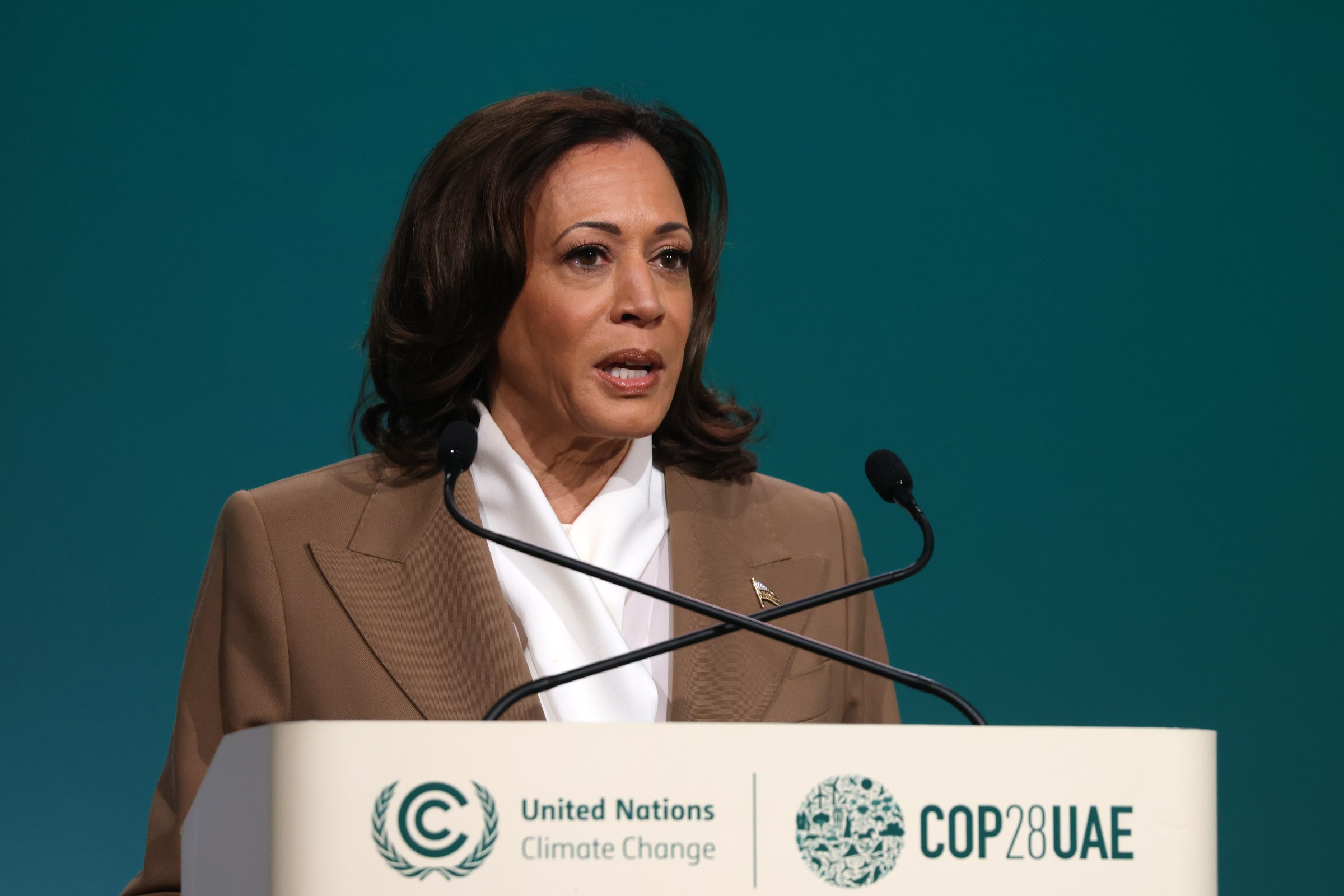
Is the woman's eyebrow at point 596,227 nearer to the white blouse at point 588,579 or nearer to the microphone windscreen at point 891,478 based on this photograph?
the white blouse at point 588,579

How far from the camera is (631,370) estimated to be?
1.74m

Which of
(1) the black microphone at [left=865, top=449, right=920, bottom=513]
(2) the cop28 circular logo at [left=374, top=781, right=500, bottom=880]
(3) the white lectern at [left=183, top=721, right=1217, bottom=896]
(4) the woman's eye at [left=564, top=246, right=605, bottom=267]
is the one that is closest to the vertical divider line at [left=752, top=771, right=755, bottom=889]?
(3) the white lectern at [left=183, top=721, right=1217, bottom=896]

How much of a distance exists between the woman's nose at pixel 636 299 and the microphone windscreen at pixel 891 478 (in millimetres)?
433

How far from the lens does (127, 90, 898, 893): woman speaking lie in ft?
5.20

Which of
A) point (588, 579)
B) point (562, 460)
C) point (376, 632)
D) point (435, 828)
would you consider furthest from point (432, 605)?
point (435, 828)

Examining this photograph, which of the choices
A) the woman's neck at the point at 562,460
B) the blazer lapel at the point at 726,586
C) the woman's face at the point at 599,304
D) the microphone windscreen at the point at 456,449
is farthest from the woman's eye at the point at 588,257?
the microphone windscreen at the point at 456,449

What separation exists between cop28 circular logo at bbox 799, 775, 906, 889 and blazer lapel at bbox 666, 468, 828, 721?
0.71m

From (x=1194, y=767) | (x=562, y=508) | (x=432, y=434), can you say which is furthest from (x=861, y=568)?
(x=1194, y=767)

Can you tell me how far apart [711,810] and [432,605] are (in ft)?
2.64

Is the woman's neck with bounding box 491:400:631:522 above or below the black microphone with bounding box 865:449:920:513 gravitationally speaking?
Answer: above

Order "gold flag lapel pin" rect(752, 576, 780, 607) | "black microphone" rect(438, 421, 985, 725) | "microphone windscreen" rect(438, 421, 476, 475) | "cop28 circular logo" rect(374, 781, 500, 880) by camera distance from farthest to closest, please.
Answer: "gold flag lapel pin" rect(752, 576, 780, 607)
"microphone windscreen" rect(438, 421, 476, 475)
"black microphone" rect(438, 421, 985, 725)
"cop28 circular logo" rect(374, 781, 500, 880)

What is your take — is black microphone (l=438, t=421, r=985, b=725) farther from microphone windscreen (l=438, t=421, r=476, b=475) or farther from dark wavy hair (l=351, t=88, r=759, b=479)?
dark wavy hair (l=351, t=88, r=759, b=479)

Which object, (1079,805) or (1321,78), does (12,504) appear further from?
(1321,78)

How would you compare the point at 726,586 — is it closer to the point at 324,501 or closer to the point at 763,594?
the point at 763,594
